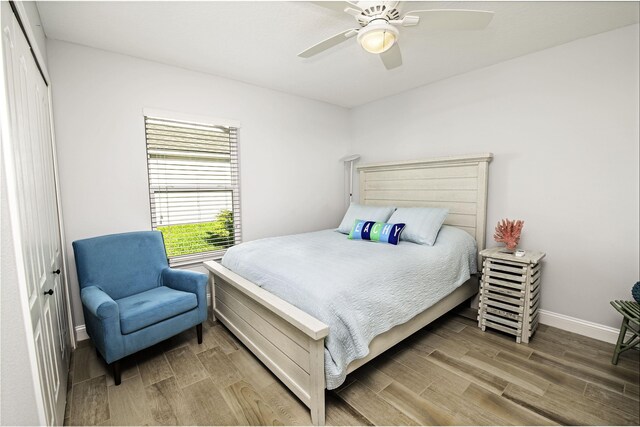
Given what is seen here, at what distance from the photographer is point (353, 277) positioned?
73.3 inches

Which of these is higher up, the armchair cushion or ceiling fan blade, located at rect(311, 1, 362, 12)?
ceiling fan blade, located at rect(311, 1, 362, 12)

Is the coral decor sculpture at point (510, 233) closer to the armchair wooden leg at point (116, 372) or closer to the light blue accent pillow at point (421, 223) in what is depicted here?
the light blue accent pillow at point (421, 223)

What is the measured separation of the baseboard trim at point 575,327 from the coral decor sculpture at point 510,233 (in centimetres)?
79

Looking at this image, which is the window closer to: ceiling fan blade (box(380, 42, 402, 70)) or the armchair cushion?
the armchair cushion

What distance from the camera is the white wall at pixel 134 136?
2432 millimetres

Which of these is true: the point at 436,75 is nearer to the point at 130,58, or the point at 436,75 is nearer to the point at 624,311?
the point at 624,311

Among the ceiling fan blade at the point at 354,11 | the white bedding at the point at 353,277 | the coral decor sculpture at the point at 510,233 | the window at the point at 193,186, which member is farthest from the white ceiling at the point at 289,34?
the white bedding at the point at 353,277

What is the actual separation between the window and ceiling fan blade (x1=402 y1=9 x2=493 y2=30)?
228cm

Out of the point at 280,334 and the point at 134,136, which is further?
the point at 134,136

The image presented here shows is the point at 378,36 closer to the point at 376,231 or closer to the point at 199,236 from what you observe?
the point at 376,231

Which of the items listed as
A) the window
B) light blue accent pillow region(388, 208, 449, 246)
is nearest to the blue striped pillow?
light blue accent pillow region(388, 208, 449, 246)

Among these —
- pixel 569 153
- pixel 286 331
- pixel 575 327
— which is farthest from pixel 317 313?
pixel 569 153

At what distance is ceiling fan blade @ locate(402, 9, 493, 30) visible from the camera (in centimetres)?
158

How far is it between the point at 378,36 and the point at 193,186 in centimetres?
234
